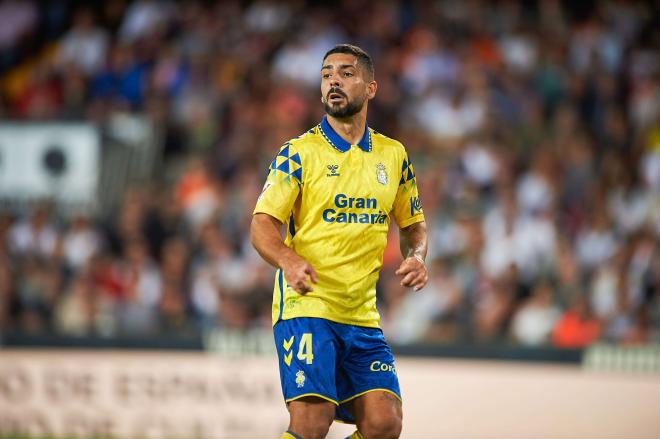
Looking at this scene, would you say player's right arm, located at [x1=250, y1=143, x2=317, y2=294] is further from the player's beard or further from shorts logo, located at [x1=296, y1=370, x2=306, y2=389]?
shorts logo, located at [x1=296, y1=370, x2=306, y2=389]

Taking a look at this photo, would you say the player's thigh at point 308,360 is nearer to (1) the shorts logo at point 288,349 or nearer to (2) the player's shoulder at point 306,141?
(1) the shorts logo at point 288,349

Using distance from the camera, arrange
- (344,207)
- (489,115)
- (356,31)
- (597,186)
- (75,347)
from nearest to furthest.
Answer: (344,207), (75,347), (597,186), (489,115), (356,31)

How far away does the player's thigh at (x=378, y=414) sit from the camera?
20.1 feet

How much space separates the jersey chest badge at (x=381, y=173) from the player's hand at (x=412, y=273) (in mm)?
552

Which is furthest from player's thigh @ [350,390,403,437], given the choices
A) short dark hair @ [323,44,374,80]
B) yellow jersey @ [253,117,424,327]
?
short dark hair @ [323,44,374,80]

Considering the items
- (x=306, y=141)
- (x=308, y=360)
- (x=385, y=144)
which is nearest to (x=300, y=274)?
(x=308, y=360)

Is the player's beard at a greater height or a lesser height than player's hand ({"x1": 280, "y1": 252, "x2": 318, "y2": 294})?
greater

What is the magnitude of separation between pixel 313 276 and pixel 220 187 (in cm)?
828

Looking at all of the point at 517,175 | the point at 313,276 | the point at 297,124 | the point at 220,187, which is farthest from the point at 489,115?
the point at 313,276

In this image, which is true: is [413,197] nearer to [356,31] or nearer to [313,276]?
[313,276]

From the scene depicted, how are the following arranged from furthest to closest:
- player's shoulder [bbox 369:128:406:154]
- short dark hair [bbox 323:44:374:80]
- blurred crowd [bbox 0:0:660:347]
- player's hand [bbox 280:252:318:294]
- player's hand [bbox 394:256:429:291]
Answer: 1. blurred crowd [bbox 0:0:660:347]
2. player's shoulder [bbox 369:128:406:154]
3. short dark hair [bbox 323:44:374:80]
4. player's hand [bbox 394:256:429:291]
5. player's hand [bbox 280:252:318:294]

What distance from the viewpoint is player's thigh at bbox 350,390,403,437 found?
20.1 ft

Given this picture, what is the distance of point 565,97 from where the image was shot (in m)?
13.9

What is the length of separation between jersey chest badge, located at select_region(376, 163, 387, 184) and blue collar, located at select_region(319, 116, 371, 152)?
119 mm
